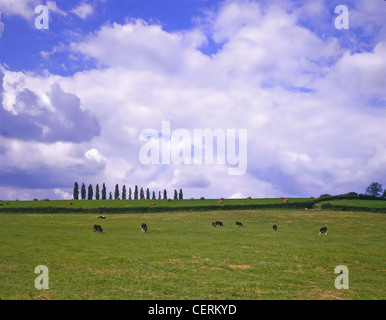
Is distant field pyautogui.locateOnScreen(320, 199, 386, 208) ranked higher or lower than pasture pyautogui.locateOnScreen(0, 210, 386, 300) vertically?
higher

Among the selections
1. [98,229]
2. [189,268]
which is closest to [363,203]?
[98,229]

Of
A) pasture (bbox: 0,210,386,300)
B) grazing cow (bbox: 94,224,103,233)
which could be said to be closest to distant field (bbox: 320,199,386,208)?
pasture (bbox: 0,210,386,300)

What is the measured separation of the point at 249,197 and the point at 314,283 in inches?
3466

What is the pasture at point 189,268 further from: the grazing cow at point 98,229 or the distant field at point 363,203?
the distant field at point 363,203

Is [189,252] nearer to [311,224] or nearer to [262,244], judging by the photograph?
[262,244]

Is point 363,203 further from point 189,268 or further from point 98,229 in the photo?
point 189,268

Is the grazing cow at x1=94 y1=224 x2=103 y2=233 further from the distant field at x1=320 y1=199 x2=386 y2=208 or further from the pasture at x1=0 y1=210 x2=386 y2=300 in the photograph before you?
the distant field at x1=320 y1=199 x2=386 y2=208

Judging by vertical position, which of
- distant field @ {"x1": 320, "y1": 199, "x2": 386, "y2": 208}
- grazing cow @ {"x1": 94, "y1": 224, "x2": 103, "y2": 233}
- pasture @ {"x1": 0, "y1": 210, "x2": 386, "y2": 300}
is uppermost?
distant field @ {"x1": 320, "y1": 199, "x2": 386, "y2": 208}

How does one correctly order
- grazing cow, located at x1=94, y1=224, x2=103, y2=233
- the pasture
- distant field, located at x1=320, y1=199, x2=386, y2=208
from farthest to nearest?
1. distant field, located at x1=320, y1=199, x2=386, y2=208
2. grazing cow, located at x1=94, y1=224, x2=103, y2=233
3. the pasture

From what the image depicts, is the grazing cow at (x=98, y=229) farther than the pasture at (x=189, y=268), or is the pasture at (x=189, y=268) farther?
the grazing cow at (x=98, y=229)

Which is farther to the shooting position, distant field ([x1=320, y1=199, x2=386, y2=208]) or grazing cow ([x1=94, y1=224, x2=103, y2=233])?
distant field ([x1=320, y1=199, x2=386, y2=208])

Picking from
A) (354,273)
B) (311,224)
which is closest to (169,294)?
(354,273)

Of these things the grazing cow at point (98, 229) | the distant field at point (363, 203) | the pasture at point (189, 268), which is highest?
the distant field at point (363, 203)

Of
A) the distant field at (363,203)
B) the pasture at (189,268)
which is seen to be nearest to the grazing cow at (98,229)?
the pasture at (189,268)
